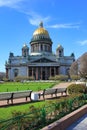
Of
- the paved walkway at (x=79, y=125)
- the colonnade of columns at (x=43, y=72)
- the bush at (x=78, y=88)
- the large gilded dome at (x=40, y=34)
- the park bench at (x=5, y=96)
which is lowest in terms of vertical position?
the paved walkway at (x=79, y=125)

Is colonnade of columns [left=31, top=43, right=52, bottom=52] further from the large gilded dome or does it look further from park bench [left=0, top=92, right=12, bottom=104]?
park bench [left=0, top=92, right=12, bottom=104]

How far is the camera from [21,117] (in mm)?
8953

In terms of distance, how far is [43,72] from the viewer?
12750cm

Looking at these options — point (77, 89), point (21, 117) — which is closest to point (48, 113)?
point (21, 117)

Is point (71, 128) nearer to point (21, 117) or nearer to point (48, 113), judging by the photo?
point (48, 113)

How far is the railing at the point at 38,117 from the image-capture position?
850 cm

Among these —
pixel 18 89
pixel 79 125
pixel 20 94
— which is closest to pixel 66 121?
pixel 79 125

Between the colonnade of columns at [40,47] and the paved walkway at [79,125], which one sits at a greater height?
the colonnade of columns at [40,47]

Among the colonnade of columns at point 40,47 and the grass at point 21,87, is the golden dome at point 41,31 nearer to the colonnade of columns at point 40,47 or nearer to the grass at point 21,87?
the colonnade of columns at point 40,47

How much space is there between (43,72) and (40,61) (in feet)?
16.0

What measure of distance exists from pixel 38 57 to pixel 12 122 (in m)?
120

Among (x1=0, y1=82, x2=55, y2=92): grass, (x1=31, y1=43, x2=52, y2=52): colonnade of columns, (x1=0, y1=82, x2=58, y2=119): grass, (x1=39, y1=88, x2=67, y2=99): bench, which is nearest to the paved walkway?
(x1=0, y1=82, x2=58, y2=119): grass

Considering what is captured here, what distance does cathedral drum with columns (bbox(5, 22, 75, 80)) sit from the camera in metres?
127

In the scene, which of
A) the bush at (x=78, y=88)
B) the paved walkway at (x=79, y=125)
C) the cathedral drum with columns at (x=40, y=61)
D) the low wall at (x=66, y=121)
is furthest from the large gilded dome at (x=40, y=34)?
the paved walkway at (x=79, y=125)
